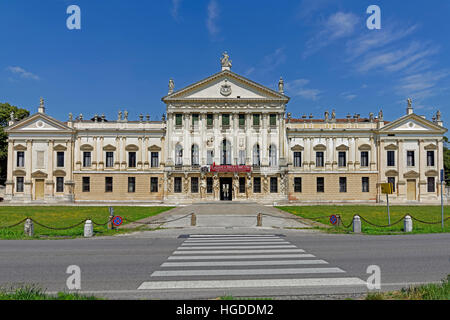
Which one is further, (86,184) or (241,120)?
(86,184)

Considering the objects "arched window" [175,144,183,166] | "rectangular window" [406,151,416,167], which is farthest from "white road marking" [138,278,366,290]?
"rectangular window" [406,151,416,167]

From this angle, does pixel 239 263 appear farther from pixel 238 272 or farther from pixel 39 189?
pixel 39 189

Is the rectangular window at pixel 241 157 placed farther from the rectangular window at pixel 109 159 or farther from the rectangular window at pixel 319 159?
the rectangular window at pixel 109 159

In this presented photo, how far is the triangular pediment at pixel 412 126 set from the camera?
155 ft

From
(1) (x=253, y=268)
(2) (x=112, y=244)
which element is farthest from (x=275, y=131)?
(1) (x=253, y=268)

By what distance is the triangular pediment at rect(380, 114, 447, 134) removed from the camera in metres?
47.2

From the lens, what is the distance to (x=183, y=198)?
151 feet

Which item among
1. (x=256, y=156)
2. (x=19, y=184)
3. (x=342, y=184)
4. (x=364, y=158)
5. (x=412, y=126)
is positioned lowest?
(x=342, y=184)

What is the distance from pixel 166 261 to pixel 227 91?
1501 inches

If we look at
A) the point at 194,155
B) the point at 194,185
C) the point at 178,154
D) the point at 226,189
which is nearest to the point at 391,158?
the point at 226,189

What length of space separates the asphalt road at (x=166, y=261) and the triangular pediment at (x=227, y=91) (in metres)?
31.6

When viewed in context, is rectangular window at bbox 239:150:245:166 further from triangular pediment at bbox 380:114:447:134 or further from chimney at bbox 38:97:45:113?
chimney at bbox 38:97:45:113

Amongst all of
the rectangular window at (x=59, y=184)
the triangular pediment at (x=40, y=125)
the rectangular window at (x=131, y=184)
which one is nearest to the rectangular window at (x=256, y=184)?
the rectangular window at (x=131, y=184)

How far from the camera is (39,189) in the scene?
47.0 metres
